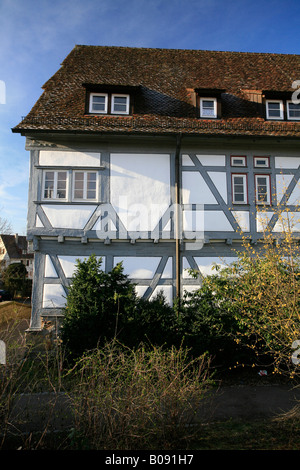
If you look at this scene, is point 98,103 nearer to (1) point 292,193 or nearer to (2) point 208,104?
(2) point 208,104

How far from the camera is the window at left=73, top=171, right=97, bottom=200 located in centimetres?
1021

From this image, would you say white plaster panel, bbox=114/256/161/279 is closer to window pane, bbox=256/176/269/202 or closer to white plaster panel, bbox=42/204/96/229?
white plaster panel, bbox=42/204/96/229

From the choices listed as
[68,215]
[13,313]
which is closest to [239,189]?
[68,215]

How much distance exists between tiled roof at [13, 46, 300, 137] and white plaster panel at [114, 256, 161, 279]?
152 inches

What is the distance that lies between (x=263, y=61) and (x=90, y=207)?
385 inches

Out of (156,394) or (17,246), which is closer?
(156,394)

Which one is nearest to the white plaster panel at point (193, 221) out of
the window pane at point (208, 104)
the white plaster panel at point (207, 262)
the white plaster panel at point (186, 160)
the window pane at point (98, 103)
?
the white plaster panel at point (207, 262)

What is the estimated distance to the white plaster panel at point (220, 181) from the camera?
1030cm

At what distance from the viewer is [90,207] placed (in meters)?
10.1

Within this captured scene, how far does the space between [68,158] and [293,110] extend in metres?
7.72

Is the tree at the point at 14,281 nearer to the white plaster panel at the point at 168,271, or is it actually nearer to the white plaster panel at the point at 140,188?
the white plaster panel at the point at 140,188

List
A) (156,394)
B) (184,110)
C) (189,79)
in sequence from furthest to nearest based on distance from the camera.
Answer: (189,79) → (184,110) → (156,394)

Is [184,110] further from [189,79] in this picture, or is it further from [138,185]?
[138,185]
